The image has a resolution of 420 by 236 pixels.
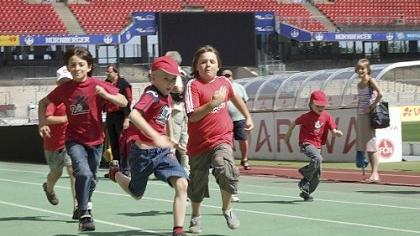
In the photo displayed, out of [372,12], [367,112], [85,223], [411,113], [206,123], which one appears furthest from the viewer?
[372,12]

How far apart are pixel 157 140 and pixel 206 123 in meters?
0.75

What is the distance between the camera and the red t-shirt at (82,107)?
8320mm

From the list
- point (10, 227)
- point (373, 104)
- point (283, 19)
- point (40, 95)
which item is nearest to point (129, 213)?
point (10, 227)

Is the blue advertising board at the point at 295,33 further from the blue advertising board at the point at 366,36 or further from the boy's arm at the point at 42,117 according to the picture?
the boy's arm at the point at 42,117

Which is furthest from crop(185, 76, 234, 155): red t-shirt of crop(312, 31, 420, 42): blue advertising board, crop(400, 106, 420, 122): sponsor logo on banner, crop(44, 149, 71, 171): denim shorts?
crop(312, 31, 420, 42): blue advertising board

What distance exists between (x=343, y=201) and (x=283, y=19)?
4388 cm

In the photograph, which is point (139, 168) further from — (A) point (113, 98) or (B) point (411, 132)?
(B) point (411, 132)

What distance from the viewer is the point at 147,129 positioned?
7.23 meters

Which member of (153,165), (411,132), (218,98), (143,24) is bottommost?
(411,132)

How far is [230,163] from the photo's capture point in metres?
7.86

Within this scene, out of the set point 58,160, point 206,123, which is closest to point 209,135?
point 206,123

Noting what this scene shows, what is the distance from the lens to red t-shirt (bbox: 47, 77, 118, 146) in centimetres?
832

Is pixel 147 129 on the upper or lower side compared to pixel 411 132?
upper

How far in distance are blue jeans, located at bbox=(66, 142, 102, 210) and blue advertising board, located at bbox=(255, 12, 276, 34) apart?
134 ft
